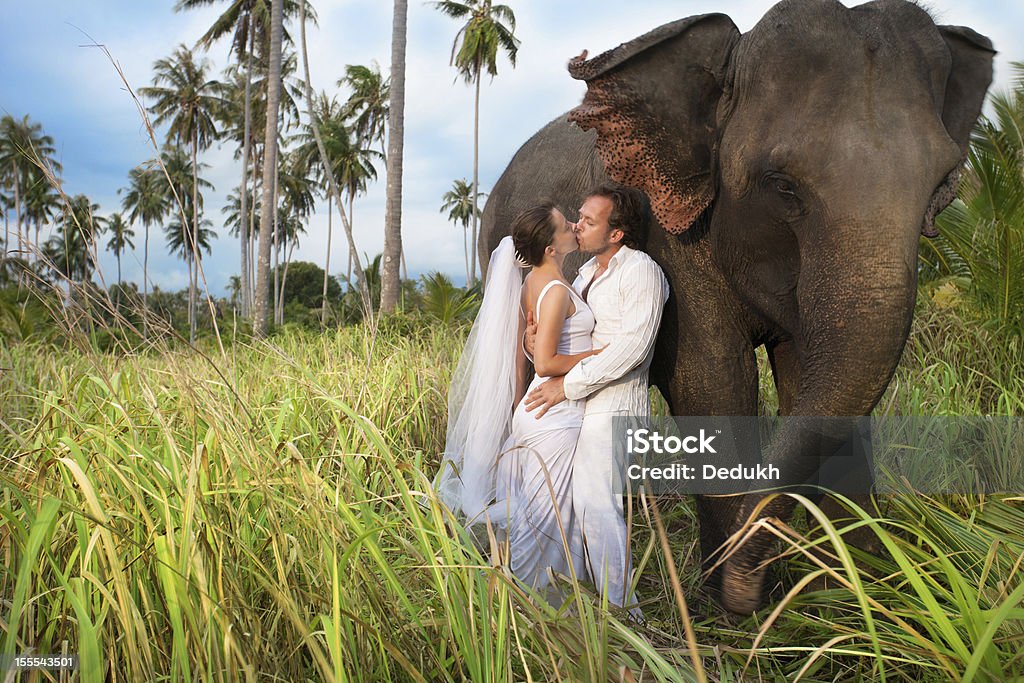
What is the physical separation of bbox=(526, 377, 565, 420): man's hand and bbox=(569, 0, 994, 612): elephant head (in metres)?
0.54

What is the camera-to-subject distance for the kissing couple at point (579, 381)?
294cm

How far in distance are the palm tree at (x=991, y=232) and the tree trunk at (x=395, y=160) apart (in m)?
8.92

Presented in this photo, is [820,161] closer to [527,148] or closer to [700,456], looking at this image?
[700,456]

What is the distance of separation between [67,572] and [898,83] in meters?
2.74

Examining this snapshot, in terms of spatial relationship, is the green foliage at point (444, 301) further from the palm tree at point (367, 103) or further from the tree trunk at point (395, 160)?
the palm tree at point (367, 103)

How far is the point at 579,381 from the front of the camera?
2998mm

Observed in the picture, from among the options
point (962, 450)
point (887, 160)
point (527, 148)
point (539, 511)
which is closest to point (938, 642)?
point (887, 160)

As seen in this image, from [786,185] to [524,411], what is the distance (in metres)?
1.31

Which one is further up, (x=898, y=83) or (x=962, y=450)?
(x=898, y=83)

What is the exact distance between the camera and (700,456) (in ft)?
9.95

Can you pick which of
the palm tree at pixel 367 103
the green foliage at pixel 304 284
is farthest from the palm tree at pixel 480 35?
the green foliage at pixel 304 284

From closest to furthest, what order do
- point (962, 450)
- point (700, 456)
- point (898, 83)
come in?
point (898, 83) → point (700, 456) → point (962, 450)

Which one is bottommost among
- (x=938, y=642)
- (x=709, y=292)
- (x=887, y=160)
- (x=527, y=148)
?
(x=938, y=642)

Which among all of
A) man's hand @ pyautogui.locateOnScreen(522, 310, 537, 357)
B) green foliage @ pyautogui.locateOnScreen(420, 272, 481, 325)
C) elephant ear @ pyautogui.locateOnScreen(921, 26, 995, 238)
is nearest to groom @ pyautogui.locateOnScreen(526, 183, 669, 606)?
man's hand @ pyautogui.locateOnScreen(522, 310, 537, 357)
